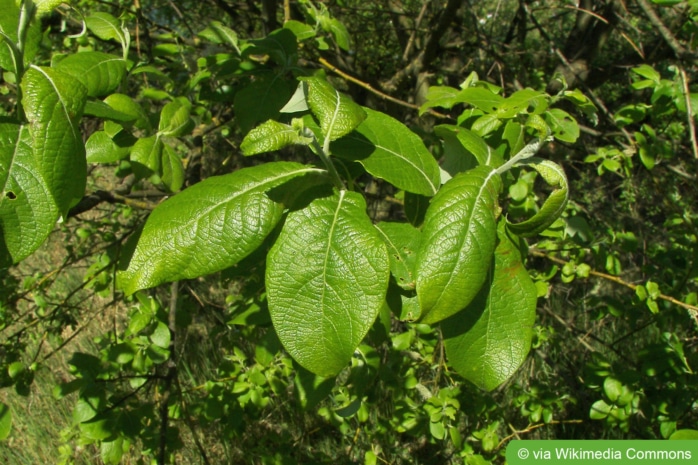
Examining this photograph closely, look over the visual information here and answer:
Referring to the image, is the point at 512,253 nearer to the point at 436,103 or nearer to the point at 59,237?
the point at 436,103

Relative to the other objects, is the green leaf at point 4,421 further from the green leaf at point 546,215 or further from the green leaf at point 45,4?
the green leaf at point 546,215

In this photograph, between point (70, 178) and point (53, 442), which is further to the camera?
point (53, 442)

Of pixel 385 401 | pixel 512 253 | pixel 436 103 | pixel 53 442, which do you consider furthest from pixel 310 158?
pixel 512 253

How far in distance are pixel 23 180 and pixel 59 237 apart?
4300mm

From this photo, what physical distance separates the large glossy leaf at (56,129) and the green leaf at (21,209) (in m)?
0.03

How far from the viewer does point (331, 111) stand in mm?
715

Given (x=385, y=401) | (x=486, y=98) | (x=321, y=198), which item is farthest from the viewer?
(x=385, y=401)

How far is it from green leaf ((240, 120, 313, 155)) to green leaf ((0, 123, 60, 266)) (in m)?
0.25

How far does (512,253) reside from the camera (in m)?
0.76

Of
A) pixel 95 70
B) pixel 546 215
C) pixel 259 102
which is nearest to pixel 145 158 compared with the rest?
pixel 95 70

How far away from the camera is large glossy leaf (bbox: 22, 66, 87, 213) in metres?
0.59

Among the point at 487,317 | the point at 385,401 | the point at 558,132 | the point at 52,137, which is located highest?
the point at 52,137

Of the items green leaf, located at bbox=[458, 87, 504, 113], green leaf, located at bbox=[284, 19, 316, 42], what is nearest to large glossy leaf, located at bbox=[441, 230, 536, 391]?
green leaf, located at bbox=[458, 87, 504, 113]

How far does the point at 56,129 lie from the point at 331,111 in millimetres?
345
